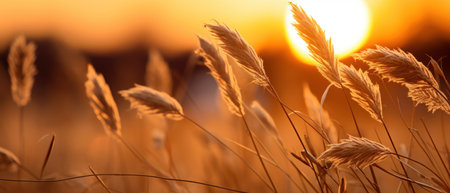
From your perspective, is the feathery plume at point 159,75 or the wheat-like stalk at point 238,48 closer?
the wheat-like stalk at point 238,48

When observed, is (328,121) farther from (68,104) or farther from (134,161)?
(68,104)

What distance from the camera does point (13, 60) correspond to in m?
2.18

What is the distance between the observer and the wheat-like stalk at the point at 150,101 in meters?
1.39

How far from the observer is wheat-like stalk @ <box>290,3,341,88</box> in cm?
127

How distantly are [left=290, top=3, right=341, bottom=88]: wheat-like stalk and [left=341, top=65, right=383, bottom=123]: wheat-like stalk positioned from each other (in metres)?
0.03

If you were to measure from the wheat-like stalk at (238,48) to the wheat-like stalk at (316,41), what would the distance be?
0.45 feet

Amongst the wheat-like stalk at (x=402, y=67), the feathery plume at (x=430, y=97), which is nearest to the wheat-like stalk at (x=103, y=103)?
the wheat-like stalk at (x=402, y=67)

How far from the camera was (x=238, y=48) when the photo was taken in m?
1.30

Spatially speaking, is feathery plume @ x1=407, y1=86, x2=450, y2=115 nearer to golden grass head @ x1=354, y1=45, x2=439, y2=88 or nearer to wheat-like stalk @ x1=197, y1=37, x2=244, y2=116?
golden grass head @ x1=354, y1=45, x2=439, y2=88

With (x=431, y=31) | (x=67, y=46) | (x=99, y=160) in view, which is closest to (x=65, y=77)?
(x=67, y=46)

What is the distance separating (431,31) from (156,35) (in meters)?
4.25

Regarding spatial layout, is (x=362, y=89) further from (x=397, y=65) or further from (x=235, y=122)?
(x=235, y=122)

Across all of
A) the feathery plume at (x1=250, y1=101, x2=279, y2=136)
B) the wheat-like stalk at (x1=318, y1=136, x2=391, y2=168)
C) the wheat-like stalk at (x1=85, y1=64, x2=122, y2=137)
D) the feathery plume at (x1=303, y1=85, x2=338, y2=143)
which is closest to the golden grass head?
the wheat-like stalk at (x1=318, y1=136, x2=391, y2=168)

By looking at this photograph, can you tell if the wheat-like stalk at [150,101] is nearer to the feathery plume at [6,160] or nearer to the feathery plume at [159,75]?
the feathery plume at [6,160]
